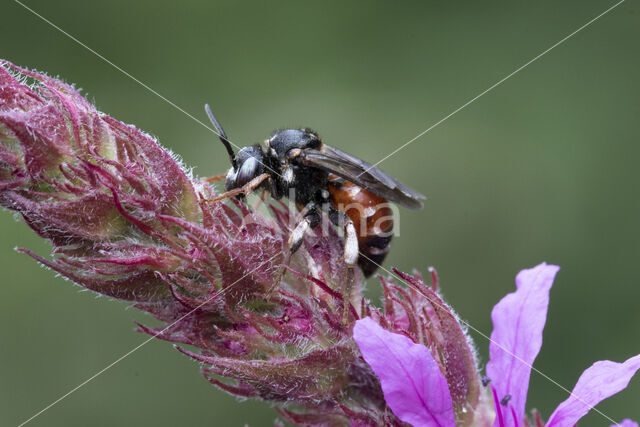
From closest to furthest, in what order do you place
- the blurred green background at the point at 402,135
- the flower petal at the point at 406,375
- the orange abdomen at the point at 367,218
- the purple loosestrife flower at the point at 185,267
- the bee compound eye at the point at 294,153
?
the flower petal at the point at 406,375 < the purple loosestrife flower at the point at 185,267 < the orange abdomen at the point at 367,218 < the bee compound eye at the point at 294,153 < the blurred green background at the point at 402,135

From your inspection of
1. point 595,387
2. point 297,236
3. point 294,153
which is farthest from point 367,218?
point 595,387

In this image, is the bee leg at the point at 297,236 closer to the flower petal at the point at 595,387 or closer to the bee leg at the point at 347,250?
the bee leg at the point at 347,250

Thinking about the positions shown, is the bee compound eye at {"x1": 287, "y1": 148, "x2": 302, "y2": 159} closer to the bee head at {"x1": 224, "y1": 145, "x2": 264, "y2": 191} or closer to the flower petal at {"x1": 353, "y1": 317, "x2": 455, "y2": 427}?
the bee head at {"x1": 224, "y1": 145, "x2": 264, "y2": 191}

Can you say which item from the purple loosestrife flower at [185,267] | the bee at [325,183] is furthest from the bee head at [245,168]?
the purple loosestrife flower at [185,267]

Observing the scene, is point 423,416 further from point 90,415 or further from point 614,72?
point 614,72

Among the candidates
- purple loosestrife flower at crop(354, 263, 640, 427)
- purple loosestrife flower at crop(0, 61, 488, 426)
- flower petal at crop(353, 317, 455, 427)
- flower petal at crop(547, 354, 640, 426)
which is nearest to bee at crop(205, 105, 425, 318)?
purple loosestrife flower at crop(0, 61, 488, 426)

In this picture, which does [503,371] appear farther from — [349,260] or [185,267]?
[185,267]

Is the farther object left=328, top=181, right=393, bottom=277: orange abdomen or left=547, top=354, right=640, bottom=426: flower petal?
left=328, top=181, right=393, bottom=277: orange abdomen
